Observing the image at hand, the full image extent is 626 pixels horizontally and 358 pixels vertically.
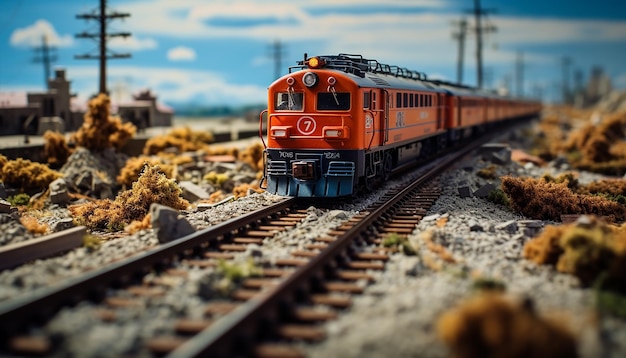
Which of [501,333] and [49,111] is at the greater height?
[49,111]

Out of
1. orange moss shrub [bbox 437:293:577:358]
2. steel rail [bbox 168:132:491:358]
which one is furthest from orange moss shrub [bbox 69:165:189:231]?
orange moss shrub [bbox 437:293:577:358]

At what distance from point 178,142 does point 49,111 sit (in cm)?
1528

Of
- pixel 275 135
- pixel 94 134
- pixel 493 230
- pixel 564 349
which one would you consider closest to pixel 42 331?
pixel 564 349

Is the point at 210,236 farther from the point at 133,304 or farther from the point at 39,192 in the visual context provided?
the point at 39,192

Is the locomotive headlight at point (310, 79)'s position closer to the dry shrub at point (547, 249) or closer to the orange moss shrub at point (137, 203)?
the orange moss shrub at point (137, 203)

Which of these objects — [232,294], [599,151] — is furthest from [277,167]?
[599,151]

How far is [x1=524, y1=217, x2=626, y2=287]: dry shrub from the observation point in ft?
24.9

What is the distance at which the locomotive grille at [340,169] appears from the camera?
14508 mm

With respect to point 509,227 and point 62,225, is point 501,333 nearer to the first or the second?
point 509,227

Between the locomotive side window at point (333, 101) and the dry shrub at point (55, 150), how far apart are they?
14434mm

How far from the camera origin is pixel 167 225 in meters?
10.4

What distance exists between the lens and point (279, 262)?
9.16 metres

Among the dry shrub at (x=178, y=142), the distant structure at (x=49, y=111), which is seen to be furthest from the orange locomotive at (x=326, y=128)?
the distant structure at (x=49, y=111)

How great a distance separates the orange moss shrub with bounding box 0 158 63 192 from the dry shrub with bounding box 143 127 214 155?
797 cm
